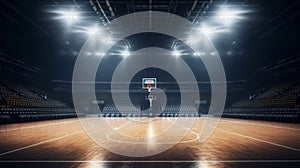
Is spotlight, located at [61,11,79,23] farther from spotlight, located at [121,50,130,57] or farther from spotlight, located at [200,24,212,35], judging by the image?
spotlight, located at [121,50,130,57]

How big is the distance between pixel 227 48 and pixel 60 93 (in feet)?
54.3

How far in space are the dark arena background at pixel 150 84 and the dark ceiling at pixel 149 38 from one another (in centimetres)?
8

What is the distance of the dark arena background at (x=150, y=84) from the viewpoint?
5.67m

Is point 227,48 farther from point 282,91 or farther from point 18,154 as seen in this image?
point 18,154

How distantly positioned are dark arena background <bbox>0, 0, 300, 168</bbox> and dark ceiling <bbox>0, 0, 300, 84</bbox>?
0.26 feet

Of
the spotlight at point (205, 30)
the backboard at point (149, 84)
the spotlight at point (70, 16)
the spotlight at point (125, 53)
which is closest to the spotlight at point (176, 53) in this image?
the backboard at point (149, 84)

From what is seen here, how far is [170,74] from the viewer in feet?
93.0

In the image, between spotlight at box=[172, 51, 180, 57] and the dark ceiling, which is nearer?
the dark ceiling

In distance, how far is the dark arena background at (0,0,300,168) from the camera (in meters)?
5.67

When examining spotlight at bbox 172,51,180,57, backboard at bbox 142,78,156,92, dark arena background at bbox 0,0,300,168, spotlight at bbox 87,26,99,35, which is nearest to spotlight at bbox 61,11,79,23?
dark arena background at bbox 0,0,300,168

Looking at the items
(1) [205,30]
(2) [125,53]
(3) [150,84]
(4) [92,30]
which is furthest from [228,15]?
(3) [150,84]

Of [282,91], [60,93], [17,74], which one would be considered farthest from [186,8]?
[60,93]

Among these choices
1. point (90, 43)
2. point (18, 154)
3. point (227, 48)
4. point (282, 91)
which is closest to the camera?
Answer: point (18, 154)

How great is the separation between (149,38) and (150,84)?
7.36 meters
